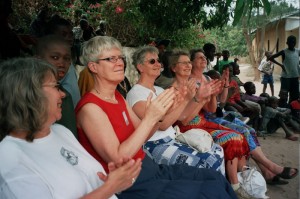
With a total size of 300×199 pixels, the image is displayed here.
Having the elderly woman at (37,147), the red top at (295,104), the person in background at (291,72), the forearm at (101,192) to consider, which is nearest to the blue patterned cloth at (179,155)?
the elderly woman at (37,147)

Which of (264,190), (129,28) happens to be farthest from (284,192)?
(129,28)

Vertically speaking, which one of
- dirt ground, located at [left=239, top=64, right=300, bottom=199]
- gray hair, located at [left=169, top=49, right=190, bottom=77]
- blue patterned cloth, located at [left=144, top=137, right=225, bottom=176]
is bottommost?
dirt ground, located at [left=239, top=64, right=300, bottom=199]

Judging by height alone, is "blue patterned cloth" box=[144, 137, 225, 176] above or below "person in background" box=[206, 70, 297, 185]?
above

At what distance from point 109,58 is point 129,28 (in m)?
7.28

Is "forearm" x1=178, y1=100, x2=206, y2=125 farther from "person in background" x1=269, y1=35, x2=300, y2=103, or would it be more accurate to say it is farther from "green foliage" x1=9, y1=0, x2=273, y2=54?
"person in background" x1=269, y1=35, x2=300, y2=103

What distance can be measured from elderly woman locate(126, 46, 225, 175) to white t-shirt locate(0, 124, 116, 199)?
3.80 feet

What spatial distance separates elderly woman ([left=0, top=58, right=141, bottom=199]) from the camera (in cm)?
139

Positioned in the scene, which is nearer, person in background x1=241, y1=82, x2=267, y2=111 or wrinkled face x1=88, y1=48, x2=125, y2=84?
wrinkled face x1=88, y1=48, x2=125, y2=84

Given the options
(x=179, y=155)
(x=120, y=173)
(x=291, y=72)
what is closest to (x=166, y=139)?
(x=179, y=155)

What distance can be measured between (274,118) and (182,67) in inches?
141

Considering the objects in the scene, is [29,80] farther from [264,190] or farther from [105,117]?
[264,190]

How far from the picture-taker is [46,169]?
147 centimetres

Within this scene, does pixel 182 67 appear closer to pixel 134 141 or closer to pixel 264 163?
pixel 264 163

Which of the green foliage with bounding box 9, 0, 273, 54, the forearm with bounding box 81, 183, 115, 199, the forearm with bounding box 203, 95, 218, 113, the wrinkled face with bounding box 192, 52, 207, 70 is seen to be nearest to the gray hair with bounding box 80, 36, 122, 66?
the forearm with bounding box 81, 183, 115, 199
